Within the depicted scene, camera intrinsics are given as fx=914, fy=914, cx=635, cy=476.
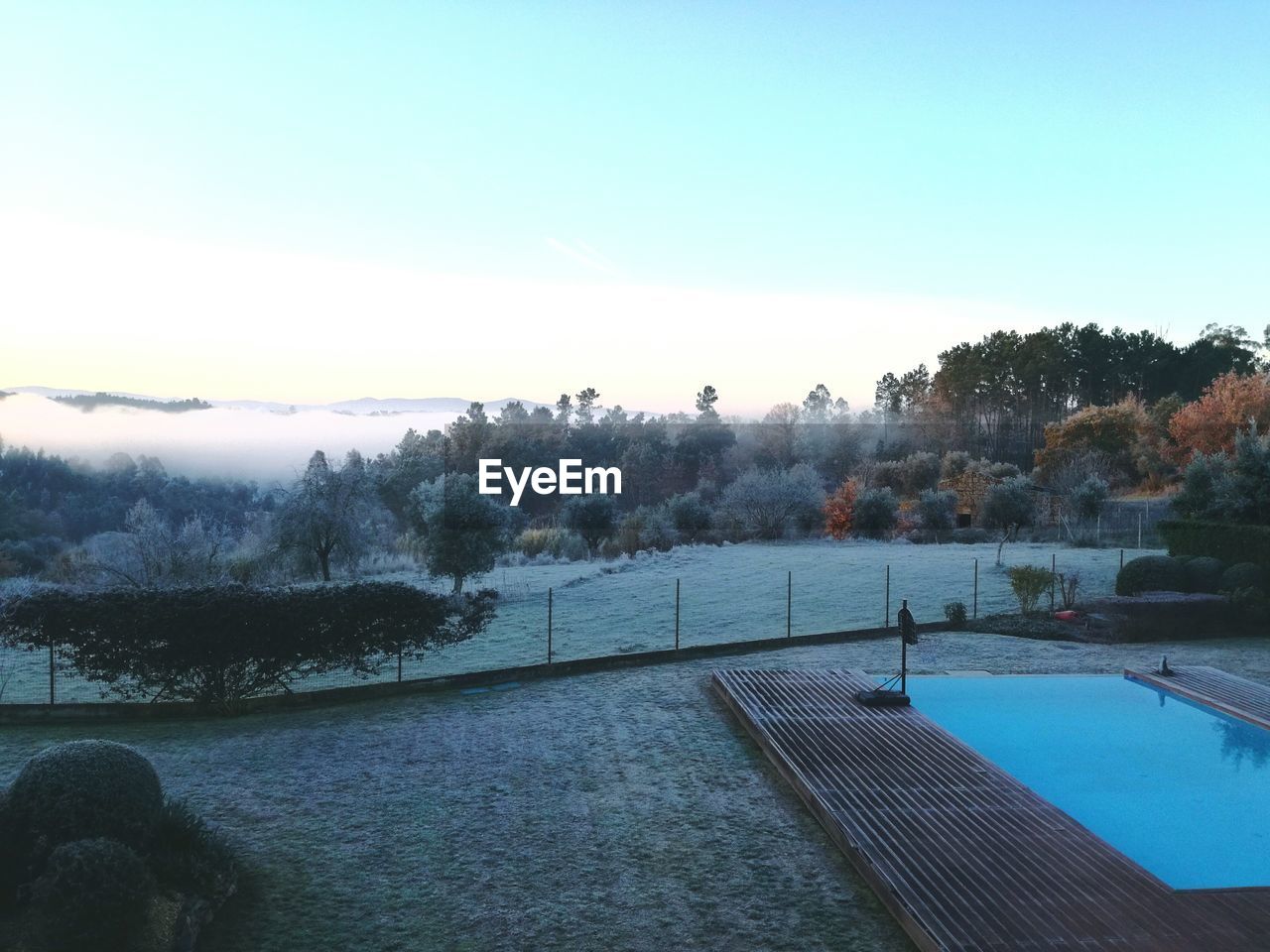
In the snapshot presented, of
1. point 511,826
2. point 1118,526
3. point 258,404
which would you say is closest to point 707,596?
point 511,826

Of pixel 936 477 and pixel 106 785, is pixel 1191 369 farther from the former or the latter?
pixel 106 785

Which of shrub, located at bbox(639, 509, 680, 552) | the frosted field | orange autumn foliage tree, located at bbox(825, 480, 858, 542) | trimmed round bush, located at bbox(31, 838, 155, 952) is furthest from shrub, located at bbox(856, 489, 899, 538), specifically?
trimmed round bush, located at bbox(31, 838, 155, 952)

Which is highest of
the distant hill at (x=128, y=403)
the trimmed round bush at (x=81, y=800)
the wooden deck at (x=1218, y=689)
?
the distant hill at (x=128, y=403)

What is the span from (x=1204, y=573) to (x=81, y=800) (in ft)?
63.3

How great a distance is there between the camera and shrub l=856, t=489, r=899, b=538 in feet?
121

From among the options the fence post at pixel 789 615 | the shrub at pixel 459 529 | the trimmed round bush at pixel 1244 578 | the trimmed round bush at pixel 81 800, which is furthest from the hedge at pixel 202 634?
the trimmed round bush at pixel 1244 578

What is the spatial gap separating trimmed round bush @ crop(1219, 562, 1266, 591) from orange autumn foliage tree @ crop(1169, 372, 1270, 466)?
3053 centimetres

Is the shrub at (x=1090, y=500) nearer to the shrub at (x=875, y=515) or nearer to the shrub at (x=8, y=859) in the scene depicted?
the shrub at (x=875, y=515)

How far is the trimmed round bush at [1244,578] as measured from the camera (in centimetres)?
1725

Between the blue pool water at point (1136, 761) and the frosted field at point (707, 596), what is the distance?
540cm

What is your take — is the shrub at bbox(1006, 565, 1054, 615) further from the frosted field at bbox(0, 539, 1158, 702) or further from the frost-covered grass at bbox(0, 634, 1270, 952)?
the frost-covered grass at bbox(0, 634, 1270, 952)

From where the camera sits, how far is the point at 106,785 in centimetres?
576

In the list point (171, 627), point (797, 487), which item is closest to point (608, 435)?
point (797, 487)

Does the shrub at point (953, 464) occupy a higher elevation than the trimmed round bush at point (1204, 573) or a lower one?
higher
